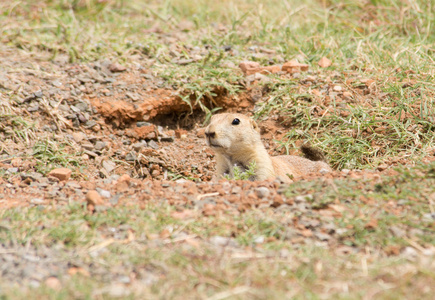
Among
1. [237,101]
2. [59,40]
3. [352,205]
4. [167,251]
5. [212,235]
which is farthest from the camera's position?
[59,40]

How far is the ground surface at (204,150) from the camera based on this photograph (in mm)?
2924

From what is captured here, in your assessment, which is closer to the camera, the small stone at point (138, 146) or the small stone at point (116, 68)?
the small stone at point (138, 146)

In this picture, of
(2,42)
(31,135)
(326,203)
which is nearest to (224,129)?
(326,203)

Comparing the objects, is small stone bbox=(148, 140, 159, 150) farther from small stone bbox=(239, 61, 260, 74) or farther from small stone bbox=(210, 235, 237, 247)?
small stone bbox=(210, 235, 237, 247)

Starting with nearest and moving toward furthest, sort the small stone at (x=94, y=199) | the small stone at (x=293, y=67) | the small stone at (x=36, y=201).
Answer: the small stone at (x=94, y=199) → the small stone at (x=36, y=201) → the small stone at (x=293, y=67)

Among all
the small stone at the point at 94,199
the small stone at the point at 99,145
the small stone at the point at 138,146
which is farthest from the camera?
the small stone at the point at 138,146

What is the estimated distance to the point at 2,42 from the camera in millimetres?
7164

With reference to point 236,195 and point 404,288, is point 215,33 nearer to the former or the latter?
point 236,195

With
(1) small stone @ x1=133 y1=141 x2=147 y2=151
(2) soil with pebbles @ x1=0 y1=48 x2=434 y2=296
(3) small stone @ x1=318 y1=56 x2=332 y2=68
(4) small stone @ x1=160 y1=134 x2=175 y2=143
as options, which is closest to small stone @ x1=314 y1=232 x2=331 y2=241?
(2) soil with pebbles @ x1=0 y1=48 x2=434 y2=296

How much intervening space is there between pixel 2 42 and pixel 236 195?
4.91 meters

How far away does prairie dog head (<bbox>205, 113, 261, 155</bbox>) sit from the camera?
5.07m

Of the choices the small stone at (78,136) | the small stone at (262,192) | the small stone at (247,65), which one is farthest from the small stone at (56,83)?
the small stone at (262,192)

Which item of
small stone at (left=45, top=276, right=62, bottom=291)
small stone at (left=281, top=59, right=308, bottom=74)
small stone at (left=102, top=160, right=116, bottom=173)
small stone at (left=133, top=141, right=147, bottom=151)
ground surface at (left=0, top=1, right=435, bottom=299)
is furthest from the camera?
small stone at (left=281, top=59, right=308, bottom=74)

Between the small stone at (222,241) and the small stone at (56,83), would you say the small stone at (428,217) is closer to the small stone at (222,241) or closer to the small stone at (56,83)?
the small stone at (222,241)
